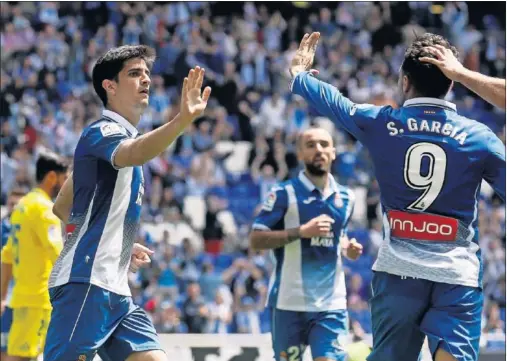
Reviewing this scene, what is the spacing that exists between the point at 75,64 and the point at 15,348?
14.8 metres

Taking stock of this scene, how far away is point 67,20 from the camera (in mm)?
25734

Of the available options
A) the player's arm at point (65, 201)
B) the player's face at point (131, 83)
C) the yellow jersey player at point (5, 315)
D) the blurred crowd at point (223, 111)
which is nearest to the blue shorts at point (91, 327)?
the player's arm at point (65, 201)

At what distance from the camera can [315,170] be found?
999 centimetres

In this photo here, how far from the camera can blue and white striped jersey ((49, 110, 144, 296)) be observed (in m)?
6.61

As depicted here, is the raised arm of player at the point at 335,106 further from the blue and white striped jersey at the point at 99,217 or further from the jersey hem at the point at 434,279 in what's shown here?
the blue and white striped jersey at the point at 99,217

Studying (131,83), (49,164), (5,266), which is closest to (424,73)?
(131,83)

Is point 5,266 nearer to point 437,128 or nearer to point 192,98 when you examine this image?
point 192,98

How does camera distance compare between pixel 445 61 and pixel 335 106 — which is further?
pixel 335 106

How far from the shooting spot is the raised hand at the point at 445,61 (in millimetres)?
6238

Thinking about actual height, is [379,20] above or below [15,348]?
above

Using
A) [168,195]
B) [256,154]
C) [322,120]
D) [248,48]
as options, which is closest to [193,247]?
[168,195]

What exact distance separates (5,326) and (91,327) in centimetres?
540

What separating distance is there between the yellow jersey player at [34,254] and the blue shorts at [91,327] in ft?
10.8

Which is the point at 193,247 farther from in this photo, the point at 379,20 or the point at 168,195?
the point at 379,20
